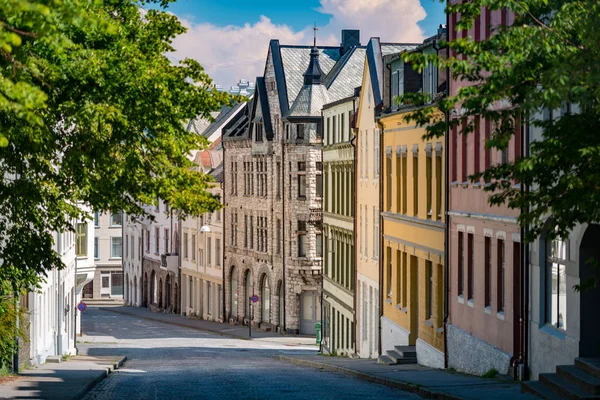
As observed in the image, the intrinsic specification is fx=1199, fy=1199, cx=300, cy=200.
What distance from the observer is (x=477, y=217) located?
97.0ft

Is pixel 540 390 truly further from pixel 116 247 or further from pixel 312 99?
pixel 116 247

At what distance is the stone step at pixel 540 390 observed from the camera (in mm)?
20739

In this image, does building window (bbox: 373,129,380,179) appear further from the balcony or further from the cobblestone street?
the balcony

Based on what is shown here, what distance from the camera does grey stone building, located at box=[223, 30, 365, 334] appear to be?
2867 inches

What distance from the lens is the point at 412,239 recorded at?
38.4 m

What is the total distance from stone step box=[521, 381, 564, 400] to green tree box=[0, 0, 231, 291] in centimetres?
718

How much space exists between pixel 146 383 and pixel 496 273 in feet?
30.7

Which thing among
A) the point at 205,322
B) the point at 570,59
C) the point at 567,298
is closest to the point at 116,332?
the point at 205,322

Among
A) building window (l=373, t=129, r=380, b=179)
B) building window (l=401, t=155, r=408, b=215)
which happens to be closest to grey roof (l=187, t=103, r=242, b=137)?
building window (l=373, t=129, r=380, b=179)

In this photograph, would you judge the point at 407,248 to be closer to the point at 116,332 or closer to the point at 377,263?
the point at 377,263

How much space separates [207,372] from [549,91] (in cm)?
2415

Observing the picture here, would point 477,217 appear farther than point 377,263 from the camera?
No

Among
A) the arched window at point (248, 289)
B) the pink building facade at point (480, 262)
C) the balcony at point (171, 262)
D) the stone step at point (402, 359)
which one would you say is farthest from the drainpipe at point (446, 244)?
the balcony at point (171, 262)

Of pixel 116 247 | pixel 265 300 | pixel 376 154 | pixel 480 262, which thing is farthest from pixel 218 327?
pixel 480 262
